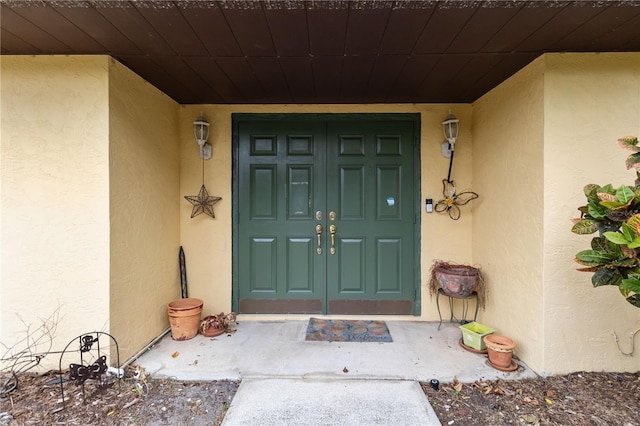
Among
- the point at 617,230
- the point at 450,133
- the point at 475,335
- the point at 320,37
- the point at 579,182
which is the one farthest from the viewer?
Answer: the point at 450,133

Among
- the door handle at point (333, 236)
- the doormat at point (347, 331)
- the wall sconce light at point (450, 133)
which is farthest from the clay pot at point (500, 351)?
the wall sconce light at point (450, 133)

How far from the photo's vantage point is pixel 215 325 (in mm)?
2557

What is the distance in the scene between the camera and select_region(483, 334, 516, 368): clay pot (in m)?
2.02

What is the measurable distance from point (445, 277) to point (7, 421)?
301 cm

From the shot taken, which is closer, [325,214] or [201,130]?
[201,130]

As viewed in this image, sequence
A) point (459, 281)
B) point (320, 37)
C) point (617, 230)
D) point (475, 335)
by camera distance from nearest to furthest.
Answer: point (617, 230) < point (320, 37) < point (475, 335) < point (459, 281)

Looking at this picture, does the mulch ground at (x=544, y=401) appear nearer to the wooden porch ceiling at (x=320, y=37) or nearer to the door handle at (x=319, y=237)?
the door handle at (x=319, y=237)

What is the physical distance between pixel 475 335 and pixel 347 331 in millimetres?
1034

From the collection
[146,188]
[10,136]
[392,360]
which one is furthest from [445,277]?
[10,136]

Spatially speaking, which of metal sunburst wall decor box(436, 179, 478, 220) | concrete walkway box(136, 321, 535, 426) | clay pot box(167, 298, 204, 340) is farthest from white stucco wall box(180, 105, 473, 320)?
concrete walkway box(136, 321, 535, 426)

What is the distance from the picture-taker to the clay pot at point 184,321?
2484 millimetres

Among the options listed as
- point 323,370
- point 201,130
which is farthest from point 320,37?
point 323,370

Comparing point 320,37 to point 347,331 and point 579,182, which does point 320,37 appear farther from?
point 347,331

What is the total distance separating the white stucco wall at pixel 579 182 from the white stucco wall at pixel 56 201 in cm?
302
